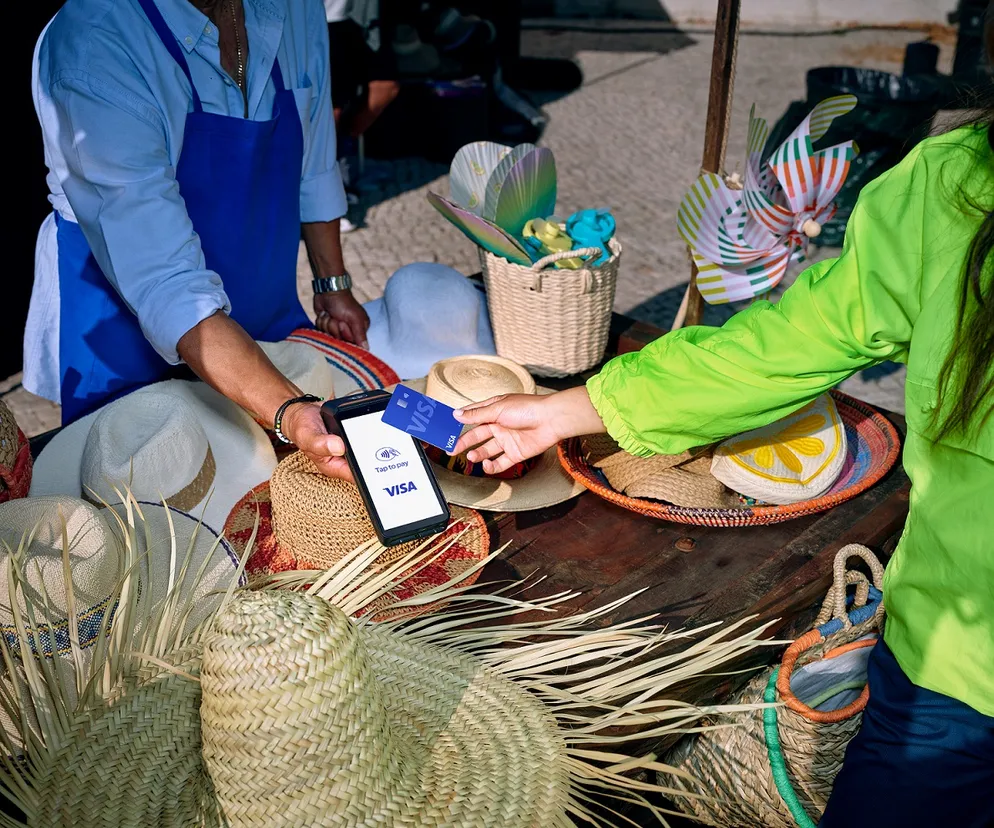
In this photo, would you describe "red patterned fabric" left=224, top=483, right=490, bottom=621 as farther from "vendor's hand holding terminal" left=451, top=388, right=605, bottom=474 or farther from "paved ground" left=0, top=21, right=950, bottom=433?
"paved ground" left=0, top=21, right=950, bottom=433

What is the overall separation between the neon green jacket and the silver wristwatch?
1.23m

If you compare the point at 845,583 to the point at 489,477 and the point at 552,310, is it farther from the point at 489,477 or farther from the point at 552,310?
the point at 552,310

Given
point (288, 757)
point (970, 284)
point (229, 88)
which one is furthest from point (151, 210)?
point (970, 284)

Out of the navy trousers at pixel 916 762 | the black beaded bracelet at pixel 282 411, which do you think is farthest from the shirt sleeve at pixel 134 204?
the navy trousers at pixel 916 762

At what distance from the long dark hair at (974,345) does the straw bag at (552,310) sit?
3.38 ft

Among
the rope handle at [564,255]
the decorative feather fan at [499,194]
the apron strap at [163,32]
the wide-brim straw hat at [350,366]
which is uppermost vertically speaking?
the apron strap at [163,32]

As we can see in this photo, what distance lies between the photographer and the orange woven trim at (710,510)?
1.65 m

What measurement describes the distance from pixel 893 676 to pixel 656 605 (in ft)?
1.43

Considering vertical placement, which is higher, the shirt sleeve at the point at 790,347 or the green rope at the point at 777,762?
the shirt sleeve at the point at 790,347

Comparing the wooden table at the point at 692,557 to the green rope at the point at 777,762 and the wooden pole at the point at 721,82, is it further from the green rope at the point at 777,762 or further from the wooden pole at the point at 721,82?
the wooden pole at the point at 721,82

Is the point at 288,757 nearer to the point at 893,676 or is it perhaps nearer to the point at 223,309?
the point at 893,676

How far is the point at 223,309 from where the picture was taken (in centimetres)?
179

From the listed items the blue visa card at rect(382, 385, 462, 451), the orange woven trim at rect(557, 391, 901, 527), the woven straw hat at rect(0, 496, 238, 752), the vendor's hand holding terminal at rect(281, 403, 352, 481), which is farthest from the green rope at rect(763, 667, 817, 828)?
the woven straw hat at rect(0, 496, 238, 752)

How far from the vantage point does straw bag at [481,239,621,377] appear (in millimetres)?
1995
